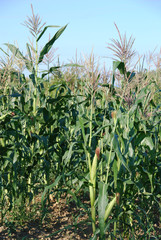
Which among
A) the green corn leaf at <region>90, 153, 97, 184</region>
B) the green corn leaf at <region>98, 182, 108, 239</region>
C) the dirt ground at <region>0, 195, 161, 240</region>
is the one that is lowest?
the dirt ground at <region>0, 195, 161, 240</region>

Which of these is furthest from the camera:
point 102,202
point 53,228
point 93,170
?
point 53,228

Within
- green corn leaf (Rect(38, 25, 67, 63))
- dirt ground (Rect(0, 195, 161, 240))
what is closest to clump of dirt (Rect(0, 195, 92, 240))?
dirt ground (Rect(0, 195, 161, 240))

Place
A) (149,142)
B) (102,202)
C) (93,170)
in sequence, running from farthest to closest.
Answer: (149,142)
(93,170)
(102,202)

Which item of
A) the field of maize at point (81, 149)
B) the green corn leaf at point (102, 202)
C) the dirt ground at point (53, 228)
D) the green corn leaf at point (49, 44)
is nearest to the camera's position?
the green corn leaf at point (102, 202)

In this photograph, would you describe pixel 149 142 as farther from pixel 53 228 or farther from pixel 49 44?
pixel 49 44

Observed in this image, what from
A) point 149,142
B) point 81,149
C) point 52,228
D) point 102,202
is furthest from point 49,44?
point 52,228

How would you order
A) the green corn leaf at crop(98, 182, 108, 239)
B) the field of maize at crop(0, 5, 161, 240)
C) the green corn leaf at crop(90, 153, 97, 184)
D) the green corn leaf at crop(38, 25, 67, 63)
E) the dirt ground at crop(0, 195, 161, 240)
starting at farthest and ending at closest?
the green corn leaf at crop(38, 25, 67, 63), the dirt ground at crop(0, 195, 161, 240), the field of maize at crop(0, 5, 161, 240), the green corn leaf at crop(90, 153, 97, 184), the green corn leaf at crop(98, 182, 108, 239)

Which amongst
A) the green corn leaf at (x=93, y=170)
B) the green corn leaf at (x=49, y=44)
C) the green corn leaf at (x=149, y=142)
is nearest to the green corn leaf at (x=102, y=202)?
the green corn leaf at (x=93, y=170)

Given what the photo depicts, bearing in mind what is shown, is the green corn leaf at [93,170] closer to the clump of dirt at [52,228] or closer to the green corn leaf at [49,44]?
the clump of dirt at [52,228]

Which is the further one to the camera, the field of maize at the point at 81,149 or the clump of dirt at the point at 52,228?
the clump of dirt at the point at 52,228

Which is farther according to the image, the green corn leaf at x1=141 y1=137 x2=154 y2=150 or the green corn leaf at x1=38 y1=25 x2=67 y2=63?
the green corn leaf at x1=38 y1=25 x2=67 y2=63

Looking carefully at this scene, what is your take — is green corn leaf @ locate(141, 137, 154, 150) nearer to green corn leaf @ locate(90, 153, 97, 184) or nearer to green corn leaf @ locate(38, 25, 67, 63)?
green corn leaf @ locate(90, 153, 97, 184)

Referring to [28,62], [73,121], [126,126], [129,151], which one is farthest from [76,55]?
[129,151]

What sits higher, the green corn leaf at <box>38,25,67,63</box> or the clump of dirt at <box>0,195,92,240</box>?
the green corn leaf at <box>38,25,67,63</box>
